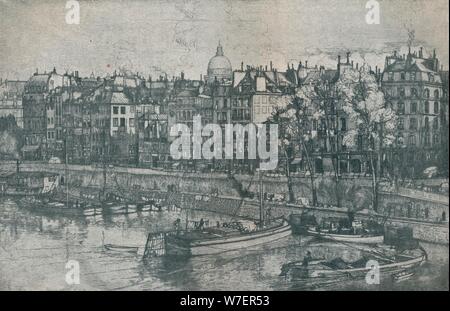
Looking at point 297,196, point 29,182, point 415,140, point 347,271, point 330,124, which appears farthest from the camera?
point 29,182

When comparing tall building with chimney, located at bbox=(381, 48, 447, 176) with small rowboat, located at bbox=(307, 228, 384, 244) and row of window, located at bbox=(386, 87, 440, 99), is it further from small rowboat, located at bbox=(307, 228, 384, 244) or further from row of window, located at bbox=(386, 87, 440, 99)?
small rowboat, located at bbox=(307, 228, 384, 244)

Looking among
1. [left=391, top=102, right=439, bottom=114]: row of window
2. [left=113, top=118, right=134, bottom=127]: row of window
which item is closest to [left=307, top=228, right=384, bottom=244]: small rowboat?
[left=391, top=102, right=439, bottom=114]: row of window

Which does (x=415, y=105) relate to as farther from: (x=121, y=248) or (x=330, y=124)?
(x=121, y=248)

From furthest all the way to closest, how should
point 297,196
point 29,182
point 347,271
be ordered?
point 29,182 < point 297,196 < point 347,271

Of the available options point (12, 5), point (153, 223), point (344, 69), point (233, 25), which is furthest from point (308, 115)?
point (12, 5)

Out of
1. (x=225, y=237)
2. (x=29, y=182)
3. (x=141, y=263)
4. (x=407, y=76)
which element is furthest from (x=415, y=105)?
(x=29, y=182)
